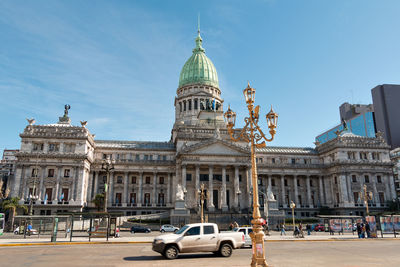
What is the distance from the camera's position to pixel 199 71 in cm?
8588

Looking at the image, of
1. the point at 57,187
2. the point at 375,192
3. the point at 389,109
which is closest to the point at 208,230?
the point at 57,187

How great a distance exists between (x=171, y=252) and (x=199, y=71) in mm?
72404

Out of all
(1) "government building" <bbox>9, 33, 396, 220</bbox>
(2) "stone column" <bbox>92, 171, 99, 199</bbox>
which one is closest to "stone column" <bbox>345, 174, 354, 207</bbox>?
(1) "government building" <bbox>9, 33, 396, 220</bbox>

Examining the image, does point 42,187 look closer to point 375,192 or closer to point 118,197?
point 118,197

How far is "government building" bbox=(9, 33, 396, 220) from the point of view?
58156 mm

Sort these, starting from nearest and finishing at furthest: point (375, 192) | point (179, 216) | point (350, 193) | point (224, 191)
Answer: point (179, 216), point (224, 191), point (350, 193), point (375, 192)

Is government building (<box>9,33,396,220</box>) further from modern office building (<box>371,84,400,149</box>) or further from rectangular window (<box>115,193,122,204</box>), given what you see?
modern office building (<box>371,84,400,149</box>)

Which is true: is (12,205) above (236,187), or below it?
below

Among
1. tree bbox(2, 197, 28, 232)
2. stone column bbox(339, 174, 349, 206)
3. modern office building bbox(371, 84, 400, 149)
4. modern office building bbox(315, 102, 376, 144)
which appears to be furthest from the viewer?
modern office building bbox(315, 102, 376, 144)

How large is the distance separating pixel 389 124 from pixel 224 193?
81.5 metres

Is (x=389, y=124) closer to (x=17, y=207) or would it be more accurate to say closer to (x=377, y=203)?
(x=377, y=203)

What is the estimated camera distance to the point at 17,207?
52.9m

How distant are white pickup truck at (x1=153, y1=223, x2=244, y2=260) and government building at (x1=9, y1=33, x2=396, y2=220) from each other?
118ft

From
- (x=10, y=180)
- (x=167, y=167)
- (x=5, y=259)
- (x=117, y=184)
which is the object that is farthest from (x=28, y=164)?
(x=5, y=259)
